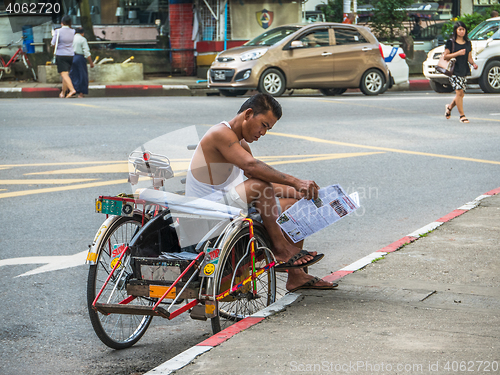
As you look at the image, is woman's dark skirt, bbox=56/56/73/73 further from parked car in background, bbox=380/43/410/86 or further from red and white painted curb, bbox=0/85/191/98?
parked car in background, bbox=380/43/410/86

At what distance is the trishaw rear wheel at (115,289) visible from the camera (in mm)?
4035

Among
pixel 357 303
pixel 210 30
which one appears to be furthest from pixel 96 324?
pixel 210 30

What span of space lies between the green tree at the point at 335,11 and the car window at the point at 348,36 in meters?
6.39

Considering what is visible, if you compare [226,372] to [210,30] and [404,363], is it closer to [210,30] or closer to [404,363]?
[404,363]

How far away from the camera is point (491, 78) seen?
19.3 metres

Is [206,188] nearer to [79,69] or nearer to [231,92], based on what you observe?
[231,92]

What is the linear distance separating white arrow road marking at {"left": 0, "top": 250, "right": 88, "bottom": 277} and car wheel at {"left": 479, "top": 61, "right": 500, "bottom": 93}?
16.0m

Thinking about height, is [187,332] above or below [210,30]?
below

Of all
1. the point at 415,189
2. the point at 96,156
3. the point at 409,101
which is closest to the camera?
the point at 415,189

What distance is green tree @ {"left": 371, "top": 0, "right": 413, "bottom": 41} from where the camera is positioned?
78.2 feet

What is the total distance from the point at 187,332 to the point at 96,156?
5965 mm

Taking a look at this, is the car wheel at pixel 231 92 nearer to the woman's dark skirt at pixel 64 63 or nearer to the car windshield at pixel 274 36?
the car windshield at pixel 274 36

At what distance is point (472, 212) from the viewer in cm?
692

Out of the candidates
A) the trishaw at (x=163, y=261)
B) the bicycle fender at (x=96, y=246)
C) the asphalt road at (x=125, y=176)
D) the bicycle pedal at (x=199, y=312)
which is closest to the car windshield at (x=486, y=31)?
the asphalt road at (x=125, y=176)
